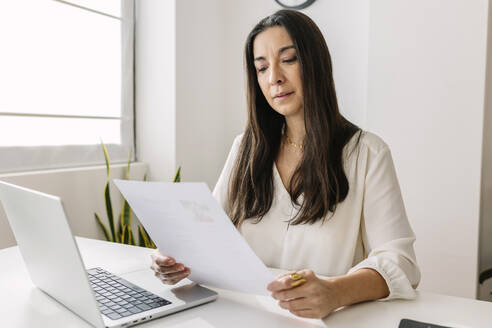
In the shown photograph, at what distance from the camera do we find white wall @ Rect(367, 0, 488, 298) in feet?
6.85

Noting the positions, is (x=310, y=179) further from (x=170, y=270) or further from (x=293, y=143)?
(x=170, y=270)

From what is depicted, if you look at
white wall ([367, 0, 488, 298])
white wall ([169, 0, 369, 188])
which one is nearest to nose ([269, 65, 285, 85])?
white wall ([367, 0, 488, 298])

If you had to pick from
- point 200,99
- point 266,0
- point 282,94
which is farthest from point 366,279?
point 266,0

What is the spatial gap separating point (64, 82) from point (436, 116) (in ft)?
6.37

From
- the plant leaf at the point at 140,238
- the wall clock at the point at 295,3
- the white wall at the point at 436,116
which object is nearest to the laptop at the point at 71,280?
the plant leaf at the point at 140,238

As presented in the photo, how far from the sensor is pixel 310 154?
1.40 m

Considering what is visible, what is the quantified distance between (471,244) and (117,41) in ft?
7.42

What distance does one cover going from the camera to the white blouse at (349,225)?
122 centimetres

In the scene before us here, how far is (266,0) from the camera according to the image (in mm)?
2918

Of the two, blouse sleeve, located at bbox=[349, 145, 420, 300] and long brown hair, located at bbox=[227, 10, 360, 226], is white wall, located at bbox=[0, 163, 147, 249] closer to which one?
long brown hair, located at bbox=[227, 10, 360, 226]

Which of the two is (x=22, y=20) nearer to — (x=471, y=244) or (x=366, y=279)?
(x=366, y=279)

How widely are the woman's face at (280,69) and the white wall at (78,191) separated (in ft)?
3.82

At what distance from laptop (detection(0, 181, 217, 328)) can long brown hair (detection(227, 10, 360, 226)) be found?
491 millimetres

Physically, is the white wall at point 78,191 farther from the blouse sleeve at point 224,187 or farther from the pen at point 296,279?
the pen at point 296,279
